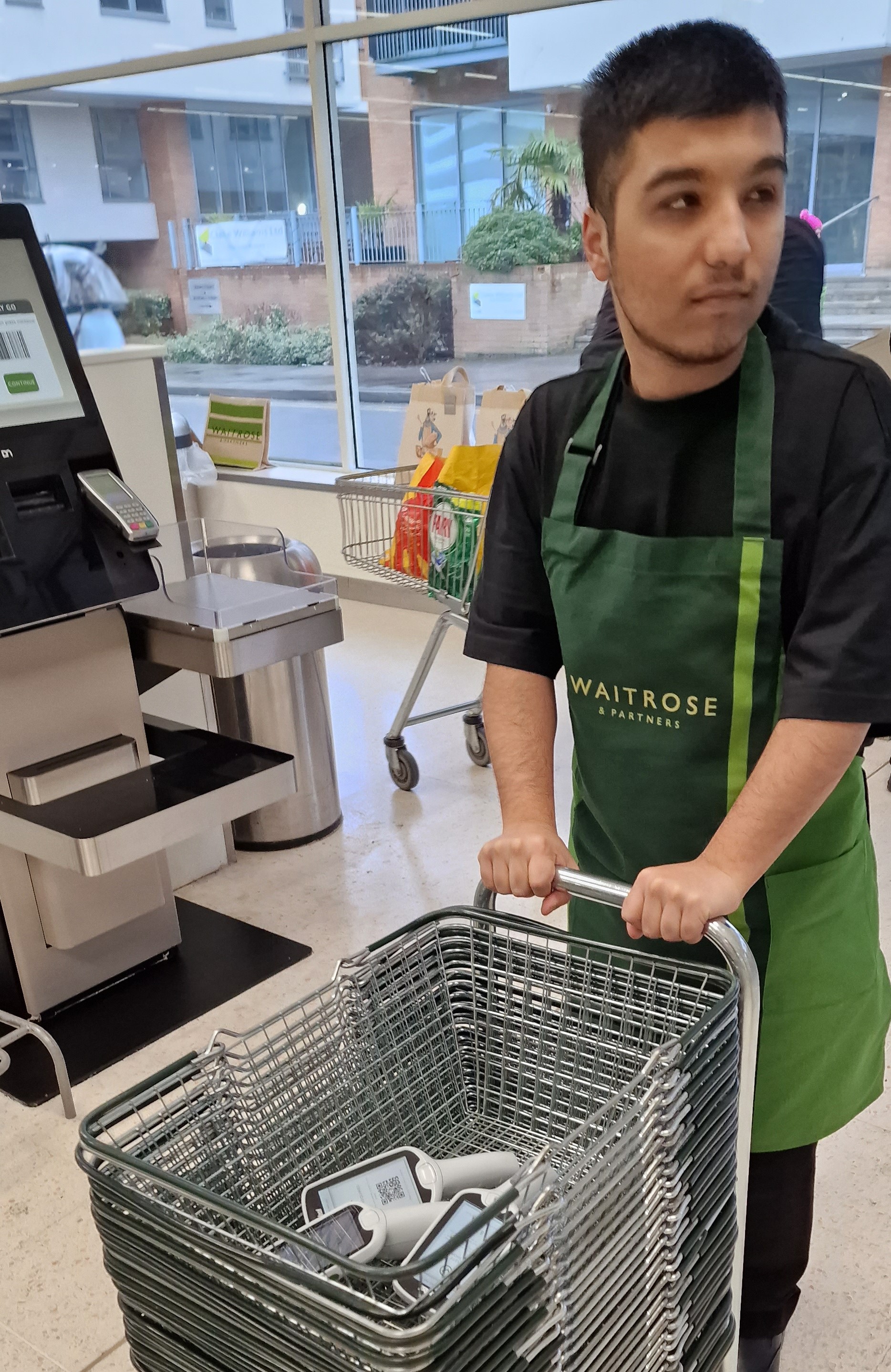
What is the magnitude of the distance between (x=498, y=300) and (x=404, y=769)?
257 cm

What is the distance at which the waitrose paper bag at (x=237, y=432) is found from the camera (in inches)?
248

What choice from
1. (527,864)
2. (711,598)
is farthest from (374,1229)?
(711,598)

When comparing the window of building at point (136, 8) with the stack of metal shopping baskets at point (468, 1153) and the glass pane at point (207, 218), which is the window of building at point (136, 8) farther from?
the stack of metal shopping baskets at point (468, 1153)

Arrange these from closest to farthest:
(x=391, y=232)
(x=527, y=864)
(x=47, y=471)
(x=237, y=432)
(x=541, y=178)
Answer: (x=527, y=864), (x=47, y=471), (x=541, y=178), (x=391, y=232), (x=237, y=432)

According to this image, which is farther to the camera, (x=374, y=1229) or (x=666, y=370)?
(x=666, y=370)

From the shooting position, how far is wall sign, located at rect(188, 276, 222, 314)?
641 centimetres

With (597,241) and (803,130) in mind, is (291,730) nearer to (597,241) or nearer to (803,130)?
(597,241)

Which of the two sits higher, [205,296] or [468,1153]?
[205,296]

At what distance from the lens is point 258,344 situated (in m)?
6.32

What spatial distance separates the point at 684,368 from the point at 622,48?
29 centimetres

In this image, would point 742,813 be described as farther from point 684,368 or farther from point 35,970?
point 35,970

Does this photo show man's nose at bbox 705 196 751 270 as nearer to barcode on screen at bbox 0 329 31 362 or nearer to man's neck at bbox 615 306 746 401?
man's neck at bbox 615 306 746 401

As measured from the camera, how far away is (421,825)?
135 inches

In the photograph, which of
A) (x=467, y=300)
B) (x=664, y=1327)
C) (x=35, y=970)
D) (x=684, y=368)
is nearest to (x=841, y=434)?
(x=684, y=368)
